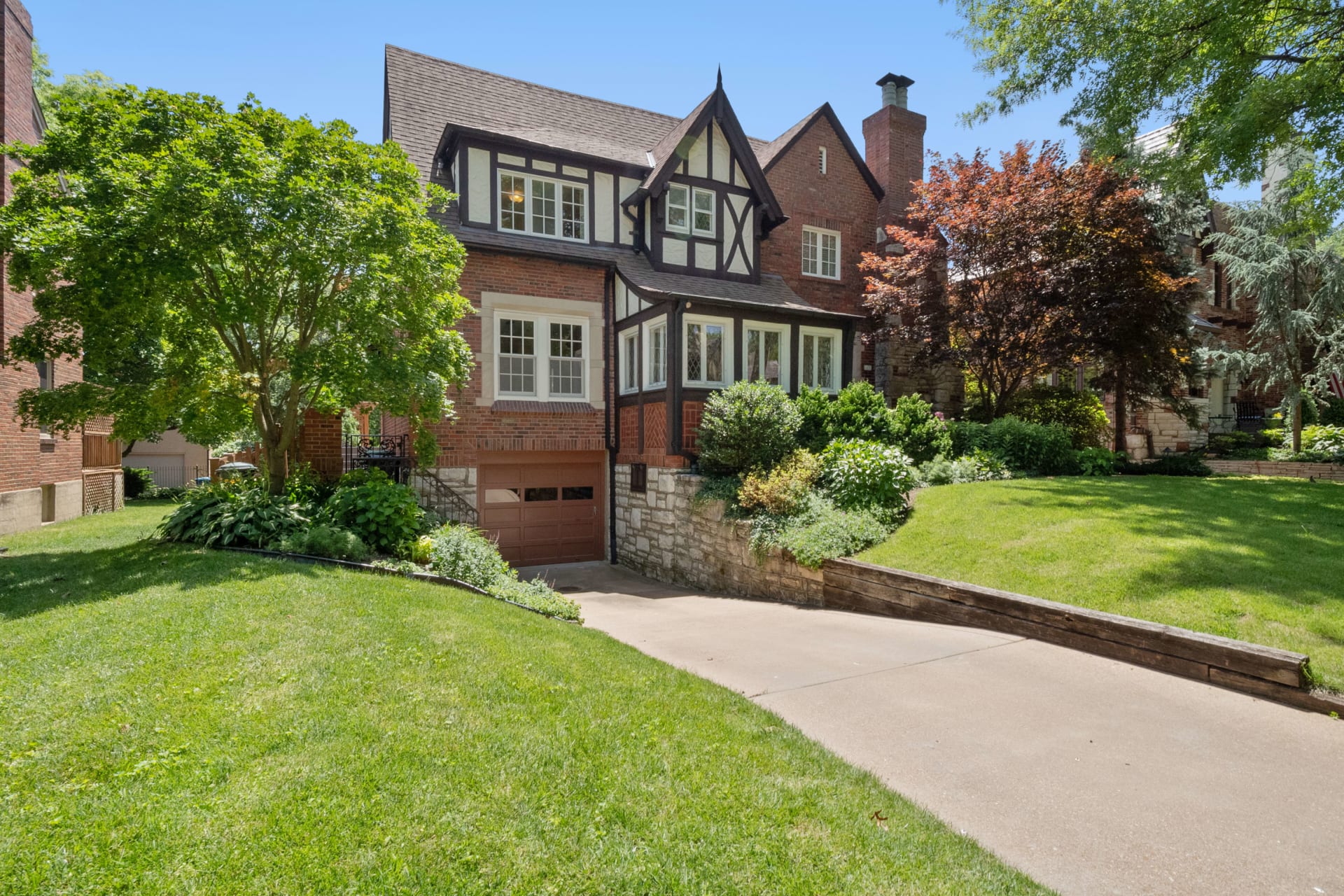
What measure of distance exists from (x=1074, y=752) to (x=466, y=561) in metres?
6.64

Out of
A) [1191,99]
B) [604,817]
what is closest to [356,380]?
[604,817]

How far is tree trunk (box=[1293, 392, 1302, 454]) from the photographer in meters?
16.8

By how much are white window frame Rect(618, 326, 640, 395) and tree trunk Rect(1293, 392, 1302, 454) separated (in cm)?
1683

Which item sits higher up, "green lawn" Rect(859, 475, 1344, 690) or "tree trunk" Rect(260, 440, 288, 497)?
"tree trunk" Rect(260, 440, 288, 497)

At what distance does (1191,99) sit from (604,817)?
13665mm

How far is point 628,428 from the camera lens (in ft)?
47.3

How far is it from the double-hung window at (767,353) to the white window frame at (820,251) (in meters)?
3.87

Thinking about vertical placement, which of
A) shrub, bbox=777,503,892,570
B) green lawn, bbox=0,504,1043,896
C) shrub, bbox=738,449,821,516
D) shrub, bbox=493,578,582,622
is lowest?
shrub, bbox=493,578,582,622

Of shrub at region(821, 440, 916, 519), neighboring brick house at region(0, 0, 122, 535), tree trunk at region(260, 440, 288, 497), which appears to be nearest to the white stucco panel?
tree trunk at region(260, 440, 288, 497)

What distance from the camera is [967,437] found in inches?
520

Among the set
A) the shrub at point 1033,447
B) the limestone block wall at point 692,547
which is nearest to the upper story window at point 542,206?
the limestone block wall at point 692,547

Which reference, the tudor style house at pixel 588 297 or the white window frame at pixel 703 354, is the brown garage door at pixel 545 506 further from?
the white window frame at pixel 703 354

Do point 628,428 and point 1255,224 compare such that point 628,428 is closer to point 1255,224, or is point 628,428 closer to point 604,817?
point 604,817

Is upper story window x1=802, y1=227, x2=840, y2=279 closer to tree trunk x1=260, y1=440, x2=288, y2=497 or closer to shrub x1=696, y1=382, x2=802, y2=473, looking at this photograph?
shrub x1=696, y1=382, x2=802, y2=473
